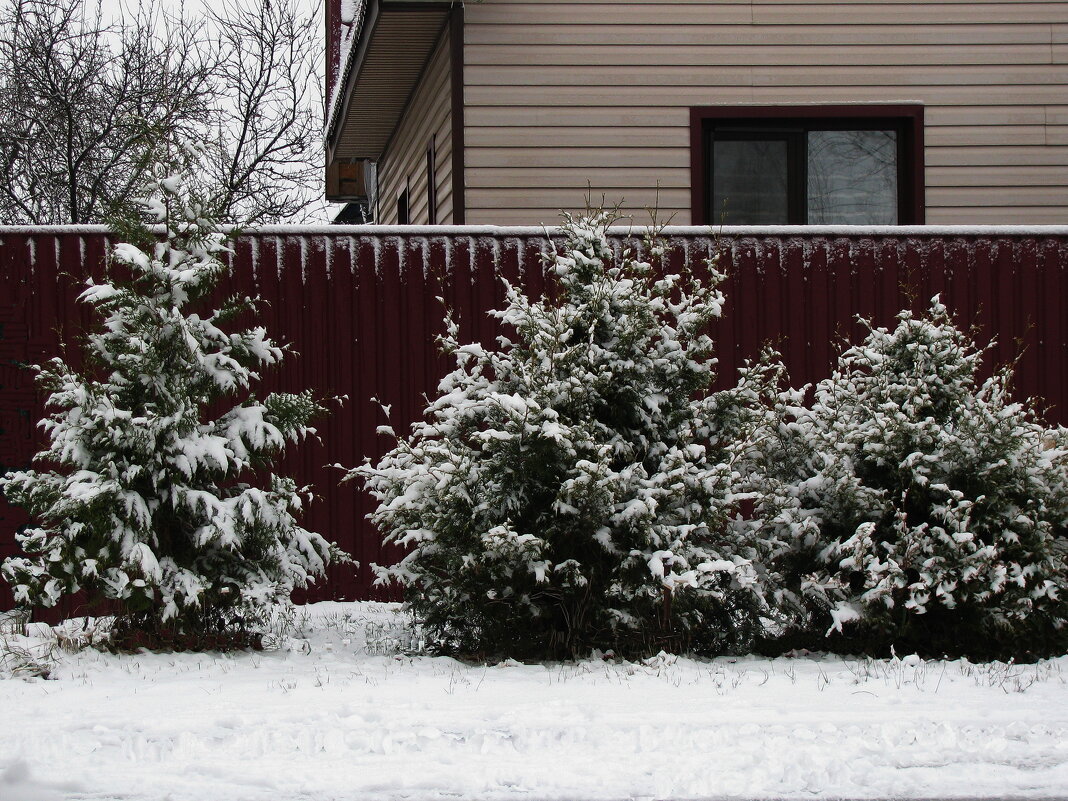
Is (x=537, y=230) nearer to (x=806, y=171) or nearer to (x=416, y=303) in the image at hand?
(x=416, y=303)

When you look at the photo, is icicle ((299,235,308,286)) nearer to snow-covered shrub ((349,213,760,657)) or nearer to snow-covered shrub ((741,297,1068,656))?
snow-covered shrub ((349,213,760,657))

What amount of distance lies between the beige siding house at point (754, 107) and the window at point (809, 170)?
2 cm

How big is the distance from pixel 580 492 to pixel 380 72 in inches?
361

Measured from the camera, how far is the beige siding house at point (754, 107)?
1220 cm

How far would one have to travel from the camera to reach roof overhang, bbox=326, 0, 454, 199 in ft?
41.2

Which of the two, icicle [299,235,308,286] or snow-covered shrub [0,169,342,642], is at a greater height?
icicle [299,235,308,286]

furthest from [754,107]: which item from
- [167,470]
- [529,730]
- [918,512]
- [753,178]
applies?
[529,730]

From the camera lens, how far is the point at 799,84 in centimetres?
1239

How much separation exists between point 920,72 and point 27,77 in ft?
52.3

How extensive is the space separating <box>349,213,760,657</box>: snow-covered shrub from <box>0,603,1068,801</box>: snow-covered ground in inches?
13.7

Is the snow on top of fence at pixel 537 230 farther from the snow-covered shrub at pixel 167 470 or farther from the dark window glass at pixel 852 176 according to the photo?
the dark window glass at pixel 852 176

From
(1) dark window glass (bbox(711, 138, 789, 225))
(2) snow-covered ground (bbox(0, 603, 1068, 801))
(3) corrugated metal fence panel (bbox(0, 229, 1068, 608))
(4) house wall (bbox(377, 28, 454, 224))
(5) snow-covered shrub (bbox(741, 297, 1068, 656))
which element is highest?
(4) house wall (bbox(377, 28, 454, 224))

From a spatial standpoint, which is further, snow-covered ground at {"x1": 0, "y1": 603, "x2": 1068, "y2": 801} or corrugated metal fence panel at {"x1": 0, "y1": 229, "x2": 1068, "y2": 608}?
corrugated metal fence panel at {"x1": 0, "y1": 229, "x2": 1068, "y2": 608}

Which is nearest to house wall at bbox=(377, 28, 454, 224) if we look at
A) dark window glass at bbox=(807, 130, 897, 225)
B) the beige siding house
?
the beige siding house
